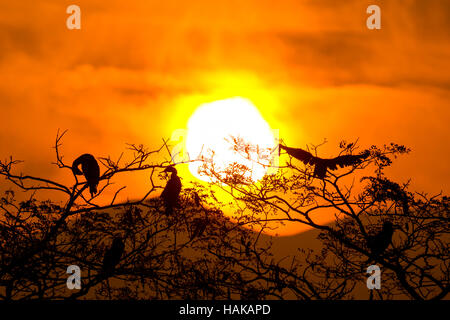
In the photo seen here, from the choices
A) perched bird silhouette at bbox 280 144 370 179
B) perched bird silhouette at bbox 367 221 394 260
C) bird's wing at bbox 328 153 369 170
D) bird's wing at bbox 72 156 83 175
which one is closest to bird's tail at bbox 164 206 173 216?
bird's wing at bbox 72 156 83 175

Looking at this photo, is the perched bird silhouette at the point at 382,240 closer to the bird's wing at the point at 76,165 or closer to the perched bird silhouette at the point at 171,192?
the perched bird silhouette at the point at 171,192

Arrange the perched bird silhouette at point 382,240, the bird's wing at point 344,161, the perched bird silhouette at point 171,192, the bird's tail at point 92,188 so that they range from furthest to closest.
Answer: the bird's wing at point 344,161 → the perched bird silhouette at point 382,240 → the perched bird silhouette at point 171,192 → the bird's tail at point 92,188

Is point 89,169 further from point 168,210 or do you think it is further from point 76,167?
point 168,210

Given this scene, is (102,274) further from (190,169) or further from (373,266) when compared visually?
(373,266)

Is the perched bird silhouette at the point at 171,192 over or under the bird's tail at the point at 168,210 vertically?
over

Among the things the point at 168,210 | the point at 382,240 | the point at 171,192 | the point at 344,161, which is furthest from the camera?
the point at 344,161

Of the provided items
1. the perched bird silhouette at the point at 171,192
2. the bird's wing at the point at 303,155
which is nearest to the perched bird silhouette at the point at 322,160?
the bird's wing at the point at 303,155

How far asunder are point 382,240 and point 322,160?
2109mm

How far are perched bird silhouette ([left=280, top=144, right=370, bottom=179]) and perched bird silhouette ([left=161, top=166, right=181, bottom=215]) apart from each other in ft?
8.36

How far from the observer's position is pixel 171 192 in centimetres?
1072

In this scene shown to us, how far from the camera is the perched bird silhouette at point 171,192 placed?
1068cm

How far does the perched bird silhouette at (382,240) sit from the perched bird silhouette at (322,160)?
5.02 feet

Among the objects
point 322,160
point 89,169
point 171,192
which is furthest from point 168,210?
point 322,160

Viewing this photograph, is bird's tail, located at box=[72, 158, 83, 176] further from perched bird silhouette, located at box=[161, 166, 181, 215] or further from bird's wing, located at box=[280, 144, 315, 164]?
bird's wing, located at box=[280, 144, 315, 164]
